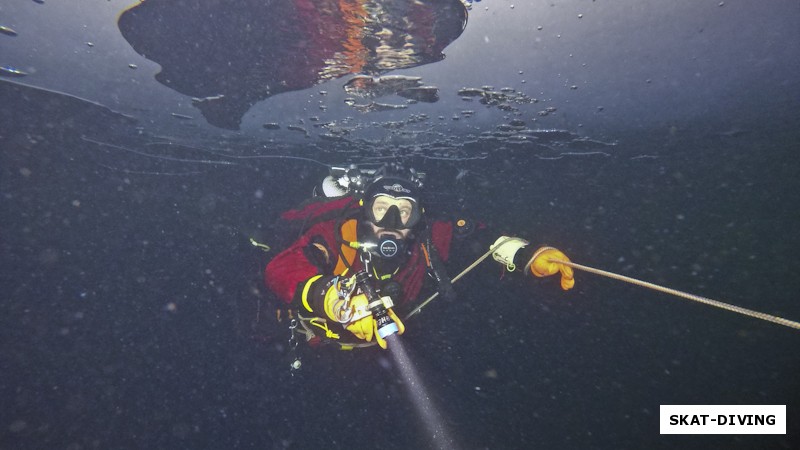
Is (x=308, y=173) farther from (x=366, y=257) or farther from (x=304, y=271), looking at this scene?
(x=304, y=271)

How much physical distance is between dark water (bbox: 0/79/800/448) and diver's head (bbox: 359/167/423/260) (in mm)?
1481

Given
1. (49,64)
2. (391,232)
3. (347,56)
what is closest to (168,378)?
(49,64)

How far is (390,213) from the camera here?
496cm

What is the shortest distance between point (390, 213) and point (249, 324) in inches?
337

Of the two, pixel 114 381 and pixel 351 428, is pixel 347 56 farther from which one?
pixel 114 381

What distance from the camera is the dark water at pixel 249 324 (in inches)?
350

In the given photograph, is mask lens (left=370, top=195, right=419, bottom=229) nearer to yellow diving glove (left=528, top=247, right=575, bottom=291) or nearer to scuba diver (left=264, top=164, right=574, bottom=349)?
scuba diver (left=264, top=164, right=574, bottom=349)

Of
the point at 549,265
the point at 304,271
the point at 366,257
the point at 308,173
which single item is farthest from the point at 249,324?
the point at 308,173

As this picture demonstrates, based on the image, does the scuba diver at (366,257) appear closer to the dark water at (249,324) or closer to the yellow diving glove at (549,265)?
the yellow diving glove at (549,265)

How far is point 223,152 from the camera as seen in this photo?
1606 centimetres

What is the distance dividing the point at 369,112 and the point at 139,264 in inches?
575

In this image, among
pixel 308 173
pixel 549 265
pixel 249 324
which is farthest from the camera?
pixel 308 173

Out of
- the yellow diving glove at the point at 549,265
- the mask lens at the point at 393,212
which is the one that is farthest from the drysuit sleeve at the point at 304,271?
the yellow diving glove at the point at 549,265

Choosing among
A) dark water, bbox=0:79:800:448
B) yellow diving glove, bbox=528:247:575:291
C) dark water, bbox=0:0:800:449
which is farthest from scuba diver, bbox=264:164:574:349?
dark water, bbox=0:79:800:448
